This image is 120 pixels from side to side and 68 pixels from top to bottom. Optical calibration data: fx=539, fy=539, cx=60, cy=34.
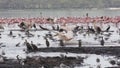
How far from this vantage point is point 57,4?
6742 inches

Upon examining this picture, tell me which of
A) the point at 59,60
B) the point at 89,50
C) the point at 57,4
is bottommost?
the point at 57,4

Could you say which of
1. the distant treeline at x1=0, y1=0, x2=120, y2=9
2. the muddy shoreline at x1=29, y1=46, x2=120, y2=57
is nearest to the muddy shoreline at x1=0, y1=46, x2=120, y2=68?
the muddy shoreline at x1=29, y1=46, x2=120, y2=57

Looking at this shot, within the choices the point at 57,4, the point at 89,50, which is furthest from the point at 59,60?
the point at 57,4

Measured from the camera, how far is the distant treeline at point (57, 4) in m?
165

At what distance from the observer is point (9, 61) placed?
22.2 meters

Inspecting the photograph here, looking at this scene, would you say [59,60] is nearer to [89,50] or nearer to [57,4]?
[89,50]

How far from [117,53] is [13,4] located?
144 metres

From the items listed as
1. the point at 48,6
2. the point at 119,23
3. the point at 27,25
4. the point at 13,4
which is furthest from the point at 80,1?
the point at 27,25

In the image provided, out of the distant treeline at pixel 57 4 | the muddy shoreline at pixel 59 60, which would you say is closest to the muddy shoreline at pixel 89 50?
the muddy shoreline at pixel 59 60

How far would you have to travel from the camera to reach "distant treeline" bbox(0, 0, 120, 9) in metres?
165

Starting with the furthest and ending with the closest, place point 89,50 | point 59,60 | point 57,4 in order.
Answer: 1. point 57,4
2. point 89,50
3. point 59,60

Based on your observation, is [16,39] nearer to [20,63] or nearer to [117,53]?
[117,53]

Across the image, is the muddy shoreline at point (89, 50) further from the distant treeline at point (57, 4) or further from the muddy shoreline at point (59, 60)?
the distant treeline at point (57, 4)

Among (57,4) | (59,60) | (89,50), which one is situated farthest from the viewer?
(57,4)
